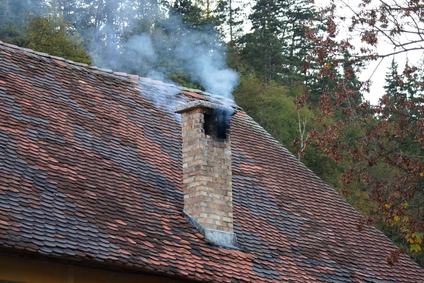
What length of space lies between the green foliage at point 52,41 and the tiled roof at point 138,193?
16.5 m

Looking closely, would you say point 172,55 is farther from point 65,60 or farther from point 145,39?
point 65,60

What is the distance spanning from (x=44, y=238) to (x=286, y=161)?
829cm

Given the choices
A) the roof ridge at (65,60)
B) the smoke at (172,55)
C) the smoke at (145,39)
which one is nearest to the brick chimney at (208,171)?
the roof ridge at (65,60)

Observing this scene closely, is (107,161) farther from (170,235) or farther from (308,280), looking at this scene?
(308,280)

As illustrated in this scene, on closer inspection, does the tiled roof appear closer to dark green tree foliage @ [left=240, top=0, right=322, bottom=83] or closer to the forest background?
the forest background

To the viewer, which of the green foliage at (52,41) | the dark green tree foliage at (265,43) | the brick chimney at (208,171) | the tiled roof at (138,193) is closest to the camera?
the tiled roof at (138,193)

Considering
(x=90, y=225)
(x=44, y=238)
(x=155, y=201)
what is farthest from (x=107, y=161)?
(x=44, y=238)

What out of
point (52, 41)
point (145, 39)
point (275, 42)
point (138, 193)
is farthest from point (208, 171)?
point (275, 42)

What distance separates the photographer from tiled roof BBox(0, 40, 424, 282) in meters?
12.5

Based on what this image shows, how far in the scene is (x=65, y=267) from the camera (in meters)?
12.4

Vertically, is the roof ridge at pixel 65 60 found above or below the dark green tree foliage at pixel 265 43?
below

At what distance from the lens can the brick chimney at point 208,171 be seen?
1466 cm

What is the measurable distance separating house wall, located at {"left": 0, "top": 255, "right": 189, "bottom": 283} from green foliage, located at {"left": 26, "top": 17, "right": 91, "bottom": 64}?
22995 mm

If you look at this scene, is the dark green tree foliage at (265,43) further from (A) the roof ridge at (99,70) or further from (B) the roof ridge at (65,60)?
(B) the roof ridge at (65,60)
